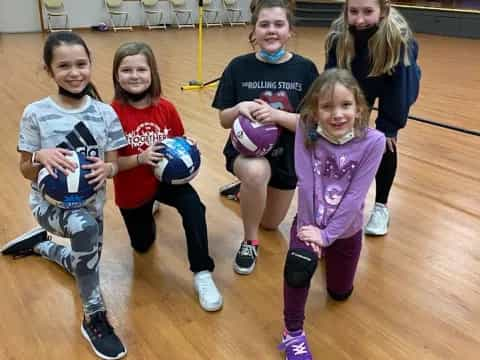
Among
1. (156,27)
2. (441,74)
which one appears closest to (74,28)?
(156,27)

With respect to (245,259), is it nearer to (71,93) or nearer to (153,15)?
(71,93)

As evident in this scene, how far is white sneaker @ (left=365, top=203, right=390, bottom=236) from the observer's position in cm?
260

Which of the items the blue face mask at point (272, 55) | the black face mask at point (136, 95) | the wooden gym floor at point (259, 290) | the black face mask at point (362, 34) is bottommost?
the wooden gym floor at point (259, 290)

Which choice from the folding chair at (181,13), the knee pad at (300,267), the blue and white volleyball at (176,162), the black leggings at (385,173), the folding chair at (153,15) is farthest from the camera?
the folding chair at (181,13)

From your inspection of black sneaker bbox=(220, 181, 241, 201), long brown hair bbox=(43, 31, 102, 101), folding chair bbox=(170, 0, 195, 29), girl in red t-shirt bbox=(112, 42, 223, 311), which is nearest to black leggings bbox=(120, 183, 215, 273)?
girl in red t-shirt bbox=(112, 42, 223, 311)

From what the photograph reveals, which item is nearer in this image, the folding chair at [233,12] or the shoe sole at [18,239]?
the shoe sole at [18,239]

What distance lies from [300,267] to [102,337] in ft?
2.42

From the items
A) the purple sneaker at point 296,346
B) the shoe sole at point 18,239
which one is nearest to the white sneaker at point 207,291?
the purple sneaker at point 296,346

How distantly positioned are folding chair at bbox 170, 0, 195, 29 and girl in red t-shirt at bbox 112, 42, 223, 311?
1178 centimetres

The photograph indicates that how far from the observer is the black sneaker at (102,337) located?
1697mm

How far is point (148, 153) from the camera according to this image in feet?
6.41

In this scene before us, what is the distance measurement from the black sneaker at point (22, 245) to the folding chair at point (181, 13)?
11.7 metres

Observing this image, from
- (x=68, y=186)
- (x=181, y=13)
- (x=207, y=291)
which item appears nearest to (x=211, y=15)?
(x=181, y=13)

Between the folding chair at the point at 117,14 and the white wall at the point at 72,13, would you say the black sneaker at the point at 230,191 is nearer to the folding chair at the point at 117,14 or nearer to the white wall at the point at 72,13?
the folding chair at the point at 117,14
